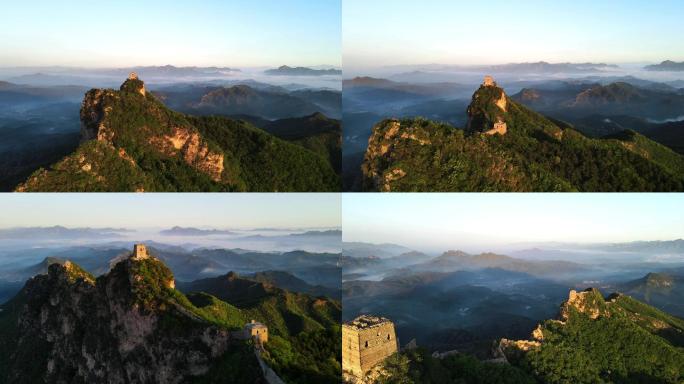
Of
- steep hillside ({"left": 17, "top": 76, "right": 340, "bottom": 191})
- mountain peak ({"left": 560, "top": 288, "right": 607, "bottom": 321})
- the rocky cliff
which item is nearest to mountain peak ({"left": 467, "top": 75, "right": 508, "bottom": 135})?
steep hillside ({"left": 17, "top": 76, "right": 340, "bottom": 191})

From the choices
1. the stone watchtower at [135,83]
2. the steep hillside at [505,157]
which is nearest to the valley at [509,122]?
the steep hillside at [505,157]

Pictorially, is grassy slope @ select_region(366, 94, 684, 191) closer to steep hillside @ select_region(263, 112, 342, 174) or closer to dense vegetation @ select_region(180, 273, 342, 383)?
steep hillside @ select_region(263, 112, 342, 174)

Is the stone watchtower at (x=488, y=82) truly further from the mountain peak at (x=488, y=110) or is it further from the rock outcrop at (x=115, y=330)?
the rock outcrop at (x=115, y=330)

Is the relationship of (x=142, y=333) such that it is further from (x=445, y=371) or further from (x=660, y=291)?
(x=660, y=291)

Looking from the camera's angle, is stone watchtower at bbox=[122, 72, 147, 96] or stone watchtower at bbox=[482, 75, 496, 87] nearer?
stone watchtower at bbox=[482, 75, 496, 87]

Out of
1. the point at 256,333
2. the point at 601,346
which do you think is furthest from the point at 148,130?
the point at 601,346

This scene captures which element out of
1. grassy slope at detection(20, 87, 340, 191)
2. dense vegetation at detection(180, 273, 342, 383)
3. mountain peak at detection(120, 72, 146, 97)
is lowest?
dense vegetation at detection(180, 273, 342, 383)

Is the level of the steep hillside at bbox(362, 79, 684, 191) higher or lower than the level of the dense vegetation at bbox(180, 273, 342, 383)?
higher
